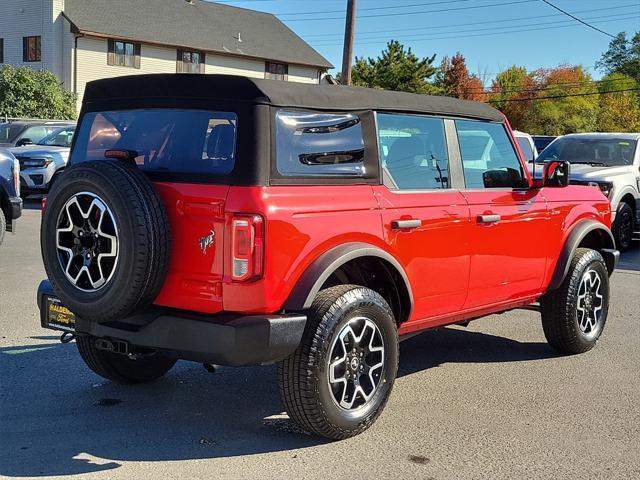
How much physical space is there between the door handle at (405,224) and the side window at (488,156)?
769mm

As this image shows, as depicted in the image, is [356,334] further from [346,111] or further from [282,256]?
[346,111]

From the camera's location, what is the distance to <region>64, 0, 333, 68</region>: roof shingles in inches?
Answer: 1639

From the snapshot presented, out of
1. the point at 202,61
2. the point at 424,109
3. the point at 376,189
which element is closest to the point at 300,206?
the point at 376,189

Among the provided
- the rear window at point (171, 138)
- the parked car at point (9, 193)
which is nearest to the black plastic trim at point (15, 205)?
the parked car at point (9, 193)

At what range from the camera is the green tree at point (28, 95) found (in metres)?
35.9

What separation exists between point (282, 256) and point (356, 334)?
2.33 feet

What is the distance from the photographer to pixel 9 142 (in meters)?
19.1

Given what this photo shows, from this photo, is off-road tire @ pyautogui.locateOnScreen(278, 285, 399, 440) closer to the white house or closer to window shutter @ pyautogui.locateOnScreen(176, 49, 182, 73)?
the white house

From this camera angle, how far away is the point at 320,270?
14.1 ft

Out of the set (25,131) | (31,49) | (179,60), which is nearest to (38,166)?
(25,131)

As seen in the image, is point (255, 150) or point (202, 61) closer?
point (255, 150)

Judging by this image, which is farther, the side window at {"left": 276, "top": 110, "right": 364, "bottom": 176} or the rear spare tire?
the side window at {"left": 276, "top": 110, "right": 364, "bottom": 176}

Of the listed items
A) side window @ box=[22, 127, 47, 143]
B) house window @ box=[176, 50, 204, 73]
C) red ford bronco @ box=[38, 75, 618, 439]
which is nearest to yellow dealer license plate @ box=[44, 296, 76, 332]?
red ford bronco @ box=[38, 75, 618, 439]

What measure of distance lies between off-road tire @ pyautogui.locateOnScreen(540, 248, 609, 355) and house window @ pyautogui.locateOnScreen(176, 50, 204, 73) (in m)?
40.6
